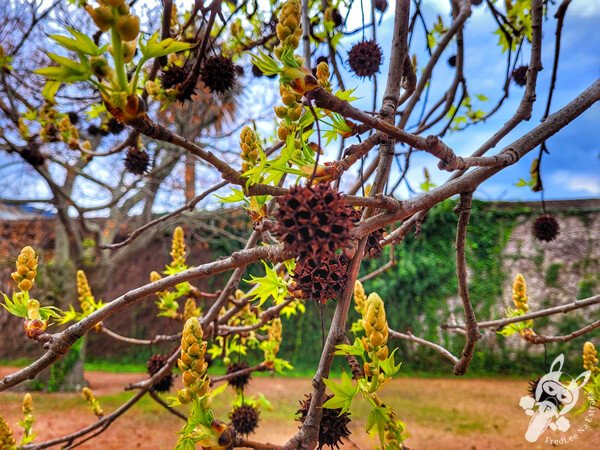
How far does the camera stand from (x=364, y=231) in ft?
1.78

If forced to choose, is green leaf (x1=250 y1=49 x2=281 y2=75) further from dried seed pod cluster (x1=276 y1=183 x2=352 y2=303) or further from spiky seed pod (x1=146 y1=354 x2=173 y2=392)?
spiky seed pod (x1=146 y1=354 x2=173 y2=392)

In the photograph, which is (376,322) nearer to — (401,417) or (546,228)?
(546,228)

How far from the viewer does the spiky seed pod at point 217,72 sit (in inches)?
51.9

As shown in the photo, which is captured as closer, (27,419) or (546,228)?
(27,419)

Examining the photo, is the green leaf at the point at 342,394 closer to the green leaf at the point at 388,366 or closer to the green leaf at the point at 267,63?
the green leaf at the point at 388,366

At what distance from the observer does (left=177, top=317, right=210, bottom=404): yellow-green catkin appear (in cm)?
56

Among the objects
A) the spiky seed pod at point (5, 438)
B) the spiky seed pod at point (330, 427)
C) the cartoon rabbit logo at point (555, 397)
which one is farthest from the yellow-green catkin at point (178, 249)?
the cartoon rabbit logo at point (555, 397)

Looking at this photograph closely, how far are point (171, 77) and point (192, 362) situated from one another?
1012 millimetres

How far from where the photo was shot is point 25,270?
0.77 metres

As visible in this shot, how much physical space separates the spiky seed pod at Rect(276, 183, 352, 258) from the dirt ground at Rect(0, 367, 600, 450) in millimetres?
1207

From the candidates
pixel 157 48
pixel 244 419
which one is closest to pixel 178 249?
pixel 244 419

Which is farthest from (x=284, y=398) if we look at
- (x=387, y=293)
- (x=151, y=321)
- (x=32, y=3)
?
(x=32, y=3)

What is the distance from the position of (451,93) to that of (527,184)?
0.49 meters

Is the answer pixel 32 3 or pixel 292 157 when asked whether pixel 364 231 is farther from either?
pixel 32 3
